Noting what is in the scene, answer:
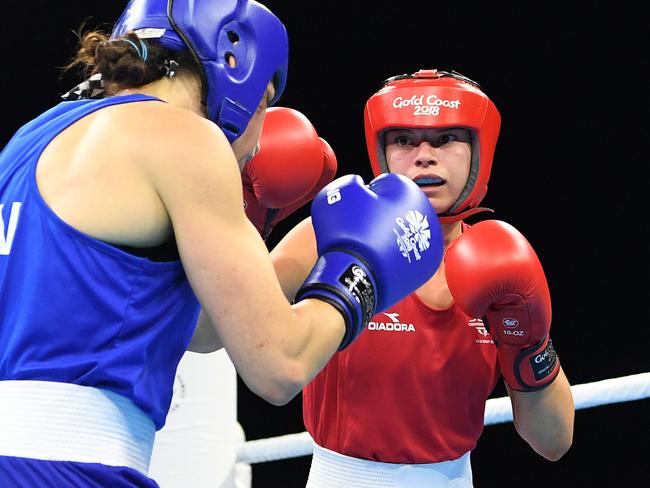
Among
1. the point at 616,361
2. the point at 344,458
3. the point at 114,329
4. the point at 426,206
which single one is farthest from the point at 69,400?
the point at 616,361

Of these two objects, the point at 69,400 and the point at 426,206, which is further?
the point at 426,206

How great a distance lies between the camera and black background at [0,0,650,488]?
438 cm

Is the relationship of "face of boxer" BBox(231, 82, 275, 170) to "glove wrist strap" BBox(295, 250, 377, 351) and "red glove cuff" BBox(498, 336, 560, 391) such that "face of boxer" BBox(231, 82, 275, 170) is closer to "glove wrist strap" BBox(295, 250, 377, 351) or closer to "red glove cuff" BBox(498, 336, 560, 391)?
"glove wrist strap" BBox(295, 250, 377, 351)

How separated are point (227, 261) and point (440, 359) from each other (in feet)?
3.14

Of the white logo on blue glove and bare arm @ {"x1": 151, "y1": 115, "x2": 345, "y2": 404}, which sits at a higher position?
bare arm @ {"x1": 151, "y1": 115, "x2": 345, "y2": 404}

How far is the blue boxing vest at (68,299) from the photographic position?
128 cm

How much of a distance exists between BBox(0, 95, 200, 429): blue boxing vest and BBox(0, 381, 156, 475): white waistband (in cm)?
2

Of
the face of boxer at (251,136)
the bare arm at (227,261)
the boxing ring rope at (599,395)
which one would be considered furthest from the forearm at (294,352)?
the boxing ring rope at (599,395)

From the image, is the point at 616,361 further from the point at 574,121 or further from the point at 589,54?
the point at 589,54

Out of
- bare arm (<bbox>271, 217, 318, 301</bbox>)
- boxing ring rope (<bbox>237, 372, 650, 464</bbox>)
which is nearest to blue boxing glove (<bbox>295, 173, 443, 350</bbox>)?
bare arm (<bbox>271, 217, 318, 301</bbox>)

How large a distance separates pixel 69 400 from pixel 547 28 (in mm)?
3836

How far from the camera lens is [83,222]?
1.29 m

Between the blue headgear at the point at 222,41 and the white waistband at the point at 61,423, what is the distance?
19.9 inches

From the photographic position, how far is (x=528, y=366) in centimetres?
209
